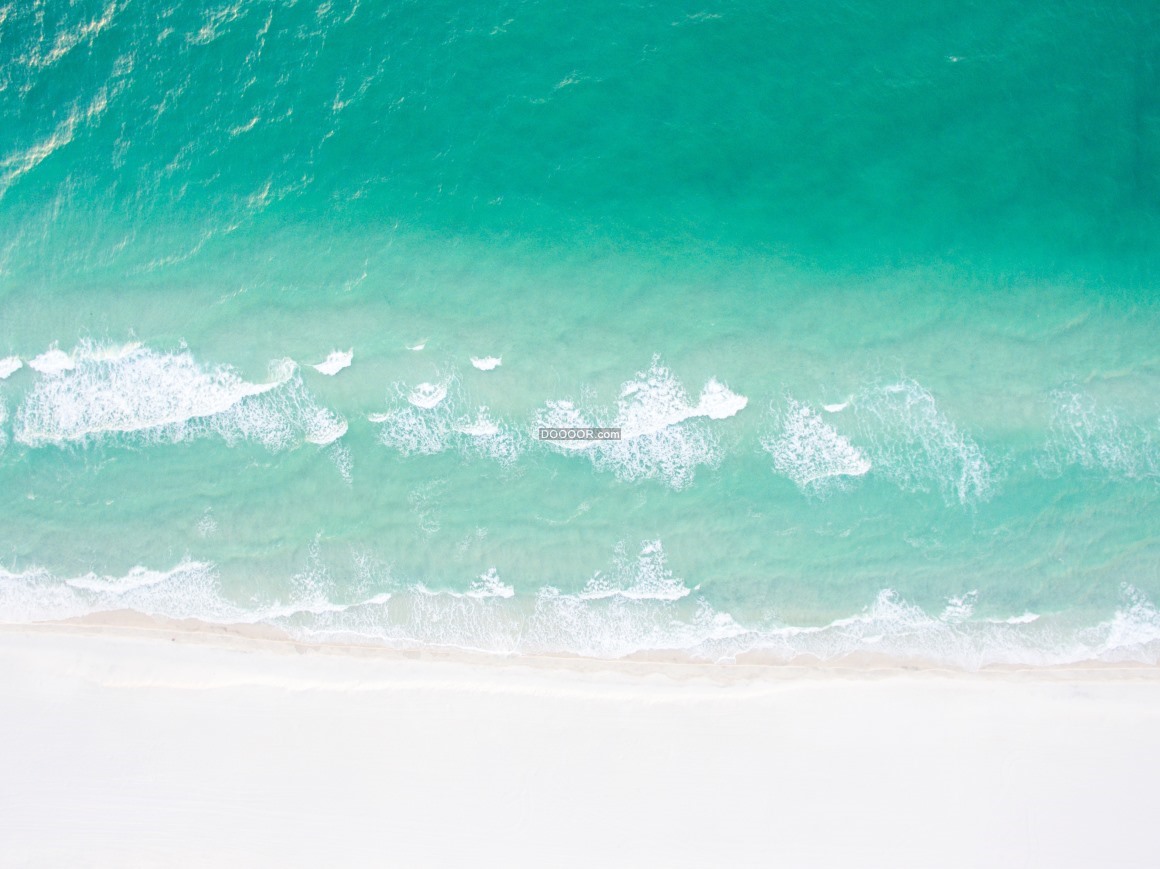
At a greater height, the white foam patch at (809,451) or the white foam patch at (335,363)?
the white foam patch at (335,363)

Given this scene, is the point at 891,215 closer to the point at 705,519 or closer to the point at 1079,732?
the point at 705,519

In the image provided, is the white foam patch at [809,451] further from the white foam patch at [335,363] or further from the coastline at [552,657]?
the white foam patch at [335,363]

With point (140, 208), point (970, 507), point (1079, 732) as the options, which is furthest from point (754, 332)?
point (140, 208)

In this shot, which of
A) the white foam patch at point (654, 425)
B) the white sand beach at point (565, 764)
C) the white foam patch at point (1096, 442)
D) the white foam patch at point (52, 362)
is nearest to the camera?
the white sand beach at point (565, 764)

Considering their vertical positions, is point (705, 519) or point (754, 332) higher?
point (754, 332)

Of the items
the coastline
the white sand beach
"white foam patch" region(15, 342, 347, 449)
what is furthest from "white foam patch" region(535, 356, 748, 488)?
"white foam patch" region(15, 342, 347, 449)

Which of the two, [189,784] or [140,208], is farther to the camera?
[140,208]

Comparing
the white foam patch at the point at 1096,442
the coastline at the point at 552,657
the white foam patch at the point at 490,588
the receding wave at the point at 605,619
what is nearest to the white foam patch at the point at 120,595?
the receding wave at the point at 605,619
